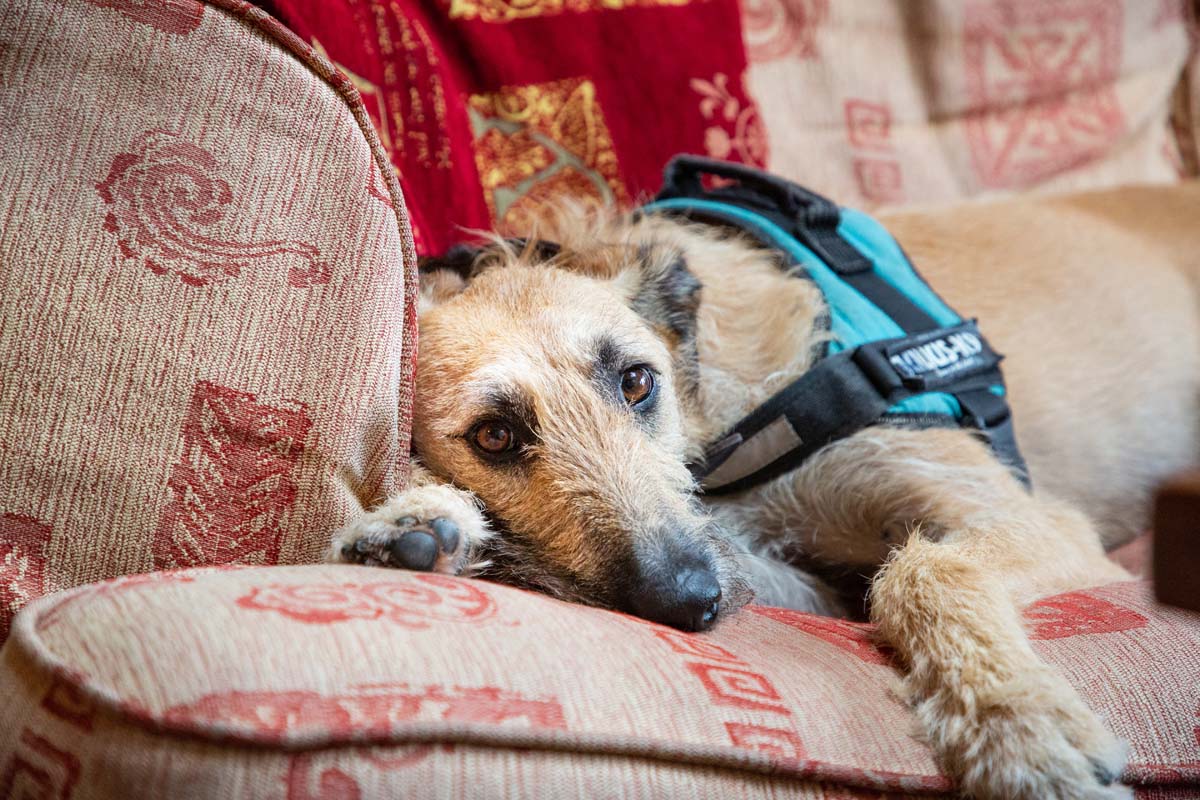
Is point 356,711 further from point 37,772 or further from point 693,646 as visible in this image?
point 693,646

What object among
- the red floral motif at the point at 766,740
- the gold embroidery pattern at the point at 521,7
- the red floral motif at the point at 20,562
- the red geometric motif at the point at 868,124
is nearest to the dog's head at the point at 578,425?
the red floral motif at the point at 766,740

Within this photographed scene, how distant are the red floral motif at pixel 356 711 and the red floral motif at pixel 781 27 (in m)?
2.43

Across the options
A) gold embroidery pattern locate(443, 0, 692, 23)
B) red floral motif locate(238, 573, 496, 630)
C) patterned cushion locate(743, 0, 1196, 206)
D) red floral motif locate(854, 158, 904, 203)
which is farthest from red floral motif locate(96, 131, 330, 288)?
red floral motif locate(854, 158, 904, 203)

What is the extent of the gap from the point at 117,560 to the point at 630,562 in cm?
76

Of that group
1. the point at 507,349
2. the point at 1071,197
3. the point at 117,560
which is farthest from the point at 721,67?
the point at 117,560

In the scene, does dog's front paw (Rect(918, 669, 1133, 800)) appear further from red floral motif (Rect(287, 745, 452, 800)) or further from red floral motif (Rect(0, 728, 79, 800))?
red floral motif (Rect(0, 728, 79, 800))

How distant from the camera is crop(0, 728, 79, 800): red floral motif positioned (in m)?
0.89

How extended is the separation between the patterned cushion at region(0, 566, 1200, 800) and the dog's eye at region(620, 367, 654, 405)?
633mm

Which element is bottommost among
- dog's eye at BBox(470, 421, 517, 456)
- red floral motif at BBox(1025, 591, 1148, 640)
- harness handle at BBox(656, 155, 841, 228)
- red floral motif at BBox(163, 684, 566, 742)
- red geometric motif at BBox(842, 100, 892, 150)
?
red floral motif at BBox(163, 684, 566, 742)

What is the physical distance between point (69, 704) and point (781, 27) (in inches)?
109

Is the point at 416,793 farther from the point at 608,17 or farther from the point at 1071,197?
the point at 1071,197

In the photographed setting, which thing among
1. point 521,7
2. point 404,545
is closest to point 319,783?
point 404,545

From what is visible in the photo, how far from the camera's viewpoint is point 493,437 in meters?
1.69

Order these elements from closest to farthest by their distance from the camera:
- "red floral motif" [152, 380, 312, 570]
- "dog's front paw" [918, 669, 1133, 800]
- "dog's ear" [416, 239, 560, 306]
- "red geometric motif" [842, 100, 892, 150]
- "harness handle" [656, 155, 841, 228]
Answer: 1. "dog's front paw" [918, 669, 1133, 800]
2. "red floral motif" [152, 380, 312, 570]
3. "dog's ear" [416, 239, 560, 306]
4. "harness handle" [656, 155, 841, 228]
5. "red geometric motif" [842, 100, 892, 150]
